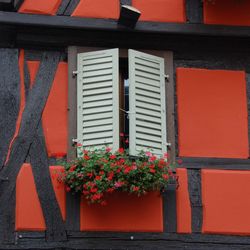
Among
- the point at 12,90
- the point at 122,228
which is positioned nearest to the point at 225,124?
the point at 122,228

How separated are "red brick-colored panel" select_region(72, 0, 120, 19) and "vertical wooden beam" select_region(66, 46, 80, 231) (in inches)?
16.1

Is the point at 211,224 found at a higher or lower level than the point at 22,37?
lower

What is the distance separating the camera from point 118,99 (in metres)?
9.98

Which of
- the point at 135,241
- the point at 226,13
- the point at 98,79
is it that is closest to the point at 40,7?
the point at 98,79

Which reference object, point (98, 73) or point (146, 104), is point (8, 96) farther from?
point (146, 104)

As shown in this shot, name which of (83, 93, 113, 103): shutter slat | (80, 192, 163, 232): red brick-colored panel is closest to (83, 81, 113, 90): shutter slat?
(83, 93, 113, 103): shutter slat

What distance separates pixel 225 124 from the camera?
10203 millimetres

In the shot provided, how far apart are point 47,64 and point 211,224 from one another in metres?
2.43

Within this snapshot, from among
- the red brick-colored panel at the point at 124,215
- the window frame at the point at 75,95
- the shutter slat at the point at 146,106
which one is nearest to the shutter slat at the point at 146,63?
the window frame at the point at 75,95

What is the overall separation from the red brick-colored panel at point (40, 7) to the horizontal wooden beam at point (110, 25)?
0.07 meters

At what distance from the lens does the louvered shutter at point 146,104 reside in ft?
32.6

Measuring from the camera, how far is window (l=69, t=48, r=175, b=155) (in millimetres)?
9898

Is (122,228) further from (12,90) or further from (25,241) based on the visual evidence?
(12,90)

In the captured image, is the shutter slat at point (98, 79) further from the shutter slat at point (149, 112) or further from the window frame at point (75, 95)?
the shutter slat at point (149, 112)
